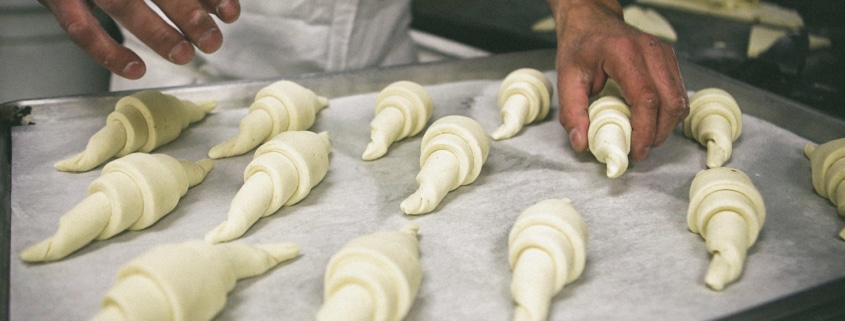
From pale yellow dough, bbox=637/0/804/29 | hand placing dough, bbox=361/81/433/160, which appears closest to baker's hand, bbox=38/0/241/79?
hand placing dough, bbox=361/81/433/160

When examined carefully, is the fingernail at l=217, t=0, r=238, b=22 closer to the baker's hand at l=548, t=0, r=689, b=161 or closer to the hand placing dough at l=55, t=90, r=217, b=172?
the hand placing dough at l=55, t=90, r=217, b=172

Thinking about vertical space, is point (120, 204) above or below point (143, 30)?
below

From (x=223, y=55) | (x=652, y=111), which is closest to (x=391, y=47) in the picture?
(x=223, y=55)

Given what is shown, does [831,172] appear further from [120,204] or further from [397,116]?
[120,204]

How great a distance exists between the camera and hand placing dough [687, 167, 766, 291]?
135 centimetres

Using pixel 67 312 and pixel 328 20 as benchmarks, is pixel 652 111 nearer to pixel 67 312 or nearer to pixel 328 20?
pixel 328 20

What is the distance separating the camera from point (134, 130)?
5.85 feet

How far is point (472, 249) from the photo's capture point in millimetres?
1495

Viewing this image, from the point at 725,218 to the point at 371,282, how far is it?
0.87m

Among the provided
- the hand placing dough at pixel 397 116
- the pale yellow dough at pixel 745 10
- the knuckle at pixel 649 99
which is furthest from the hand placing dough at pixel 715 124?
the pale yellow dough at pixel 745 10

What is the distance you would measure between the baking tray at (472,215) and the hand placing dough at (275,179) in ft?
0.17

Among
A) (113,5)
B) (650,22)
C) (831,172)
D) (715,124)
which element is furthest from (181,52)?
(650,22)

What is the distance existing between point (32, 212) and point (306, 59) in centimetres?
124

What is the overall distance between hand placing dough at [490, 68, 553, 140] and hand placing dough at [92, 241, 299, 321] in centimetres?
105
